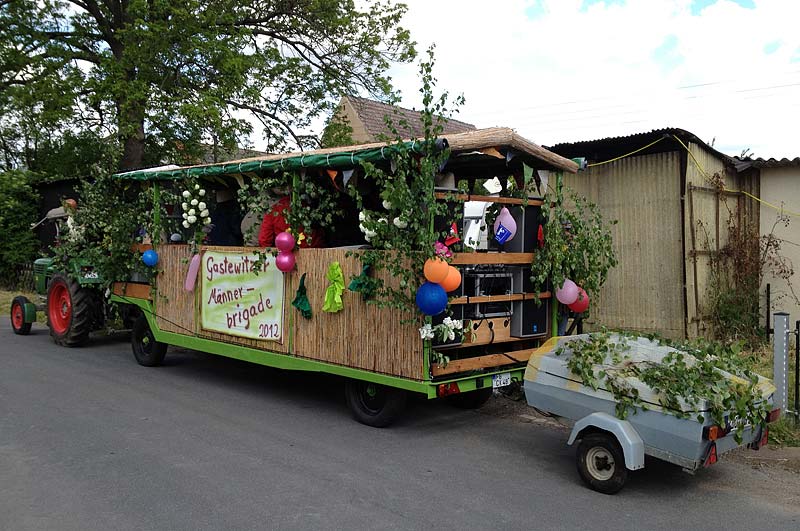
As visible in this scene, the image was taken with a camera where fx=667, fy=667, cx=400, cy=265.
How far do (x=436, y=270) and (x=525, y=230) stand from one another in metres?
1.70

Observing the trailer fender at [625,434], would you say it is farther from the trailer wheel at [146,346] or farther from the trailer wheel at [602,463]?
the trailer wheel at [146,346]

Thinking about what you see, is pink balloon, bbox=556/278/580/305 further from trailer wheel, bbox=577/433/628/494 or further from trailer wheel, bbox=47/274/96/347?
trailer wheel, bbox=47/274/96/347

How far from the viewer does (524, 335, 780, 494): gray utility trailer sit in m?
4.48

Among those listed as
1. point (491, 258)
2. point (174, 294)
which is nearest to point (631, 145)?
point (491, 258)

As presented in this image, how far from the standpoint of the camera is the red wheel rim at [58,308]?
11.6m

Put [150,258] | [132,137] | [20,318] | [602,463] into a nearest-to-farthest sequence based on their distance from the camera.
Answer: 1. [602,463]
2. [150,258]
3. [20,318]
4. [132,137]

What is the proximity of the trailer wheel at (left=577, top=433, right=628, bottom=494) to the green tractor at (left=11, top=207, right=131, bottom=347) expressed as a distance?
8091 millimetres

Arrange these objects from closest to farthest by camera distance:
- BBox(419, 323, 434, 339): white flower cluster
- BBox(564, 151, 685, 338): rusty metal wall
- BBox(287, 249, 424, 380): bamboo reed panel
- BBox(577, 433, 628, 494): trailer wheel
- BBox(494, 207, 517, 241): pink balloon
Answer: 1. BBox(577, 433, 628, 494): trailer wheel
2. BBox(419, 323, 434, 339): white flower cluster
3. BBox(287, 249, 424, 380): bamboo reed panel
4. BBox(494, 207, 517, 241): pink balloon
5. BBox(564, 151, 685, 338): rusty metal wall

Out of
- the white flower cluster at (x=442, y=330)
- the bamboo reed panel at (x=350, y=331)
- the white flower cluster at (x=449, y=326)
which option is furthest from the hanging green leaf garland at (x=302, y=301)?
the white flower cluster at (x=449, y=326)

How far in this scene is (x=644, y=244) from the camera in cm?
1026

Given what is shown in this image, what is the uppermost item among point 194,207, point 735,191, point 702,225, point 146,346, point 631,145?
point 631,145

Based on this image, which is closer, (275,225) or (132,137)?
(275,225)

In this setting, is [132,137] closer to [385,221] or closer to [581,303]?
[385,221]

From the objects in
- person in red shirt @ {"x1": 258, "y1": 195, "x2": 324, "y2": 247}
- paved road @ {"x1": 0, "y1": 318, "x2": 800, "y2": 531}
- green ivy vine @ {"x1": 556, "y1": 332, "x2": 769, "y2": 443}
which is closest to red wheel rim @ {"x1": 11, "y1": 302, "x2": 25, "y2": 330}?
paved road @ {"x1": 0, "y1": 318, "x2": 800, "y2": 531}
